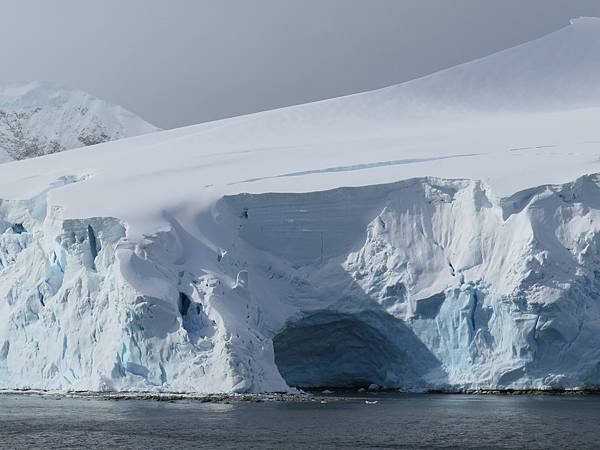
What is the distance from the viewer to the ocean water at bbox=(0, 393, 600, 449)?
57.9ft

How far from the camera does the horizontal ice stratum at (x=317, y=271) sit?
24531mm

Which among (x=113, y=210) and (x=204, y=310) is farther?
(x=113, y=210)

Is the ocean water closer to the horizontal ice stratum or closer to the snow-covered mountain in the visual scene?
the horizontal ice stratum

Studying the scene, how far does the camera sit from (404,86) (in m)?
40.5

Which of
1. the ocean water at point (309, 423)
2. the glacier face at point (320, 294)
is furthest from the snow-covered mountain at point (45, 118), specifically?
the ocean water at point (309, 423)

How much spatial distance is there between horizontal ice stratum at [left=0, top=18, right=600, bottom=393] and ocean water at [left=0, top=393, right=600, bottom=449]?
4.06 feet

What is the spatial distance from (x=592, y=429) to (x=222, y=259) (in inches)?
426

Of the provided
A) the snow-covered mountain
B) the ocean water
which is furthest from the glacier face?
the snow-covered mountain

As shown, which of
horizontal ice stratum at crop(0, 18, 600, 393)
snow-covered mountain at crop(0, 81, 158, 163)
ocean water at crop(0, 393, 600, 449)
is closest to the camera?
ocean water at crop(0, 393, 600, 449)

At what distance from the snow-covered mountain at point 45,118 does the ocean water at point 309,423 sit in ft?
203

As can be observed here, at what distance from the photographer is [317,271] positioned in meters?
27.6

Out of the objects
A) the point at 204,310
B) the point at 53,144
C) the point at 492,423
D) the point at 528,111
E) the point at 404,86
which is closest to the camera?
the point at 492,423

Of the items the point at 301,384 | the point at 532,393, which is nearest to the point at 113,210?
the point at 301,384

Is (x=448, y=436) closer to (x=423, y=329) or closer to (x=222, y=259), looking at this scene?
(x=423, y=329)
